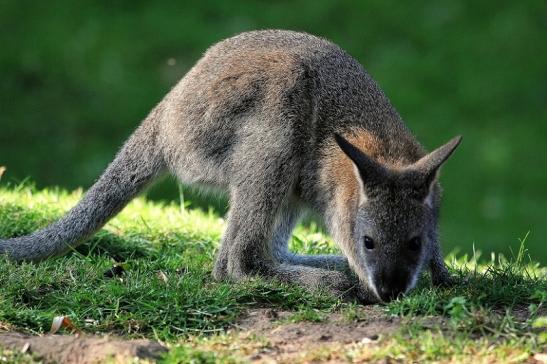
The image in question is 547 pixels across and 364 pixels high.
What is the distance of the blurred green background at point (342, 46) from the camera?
1462 centimetres

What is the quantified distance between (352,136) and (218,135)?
2.87 ft

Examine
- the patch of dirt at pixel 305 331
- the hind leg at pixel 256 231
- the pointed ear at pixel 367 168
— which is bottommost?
the patch of dirt at pixel 305 331

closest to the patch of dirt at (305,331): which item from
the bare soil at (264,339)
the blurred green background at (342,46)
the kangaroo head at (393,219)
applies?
the bare soil at (264,339)

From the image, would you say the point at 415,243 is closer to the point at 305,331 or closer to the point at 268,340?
the point at 305,331

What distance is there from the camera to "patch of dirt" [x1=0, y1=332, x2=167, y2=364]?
17.6ft

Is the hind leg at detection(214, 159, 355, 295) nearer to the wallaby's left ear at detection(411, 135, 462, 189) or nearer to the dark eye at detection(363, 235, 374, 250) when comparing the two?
the dark eye at detection(363, 235, 374, 250)

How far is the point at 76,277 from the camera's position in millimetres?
6879

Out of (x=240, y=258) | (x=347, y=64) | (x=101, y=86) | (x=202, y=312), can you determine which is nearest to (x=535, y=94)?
(x=101, y=86)

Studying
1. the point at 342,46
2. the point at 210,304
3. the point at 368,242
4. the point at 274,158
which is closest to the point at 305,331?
the point at 210,304

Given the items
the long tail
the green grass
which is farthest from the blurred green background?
the green grass

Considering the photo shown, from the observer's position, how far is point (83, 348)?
18.1 feet

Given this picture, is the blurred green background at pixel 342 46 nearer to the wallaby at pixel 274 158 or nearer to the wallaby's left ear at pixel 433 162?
the wallaby at pixel 274 158

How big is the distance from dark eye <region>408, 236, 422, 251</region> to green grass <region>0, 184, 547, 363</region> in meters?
0.26

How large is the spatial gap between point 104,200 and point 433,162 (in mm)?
2383
